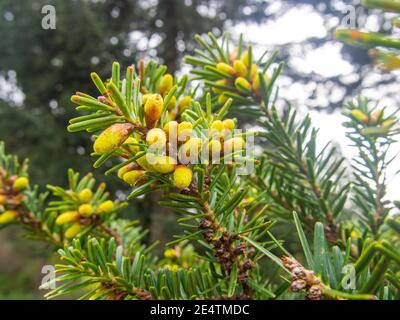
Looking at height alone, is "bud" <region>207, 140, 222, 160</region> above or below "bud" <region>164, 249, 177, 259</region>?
above

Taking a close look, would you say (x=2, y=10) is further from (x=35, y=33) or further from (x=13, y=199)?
(x=13, y=199)

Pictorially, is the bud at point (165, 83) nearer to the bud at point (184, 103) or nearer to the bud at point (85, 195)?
the bud at point (184, 103)

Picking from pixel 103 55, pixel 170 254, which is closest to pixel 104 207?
pixel 170 254

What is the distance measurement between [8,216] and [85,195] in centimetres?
13

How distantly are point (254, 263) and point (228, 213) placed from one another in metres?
0.06

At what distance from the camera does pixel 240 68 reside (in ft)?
1.61

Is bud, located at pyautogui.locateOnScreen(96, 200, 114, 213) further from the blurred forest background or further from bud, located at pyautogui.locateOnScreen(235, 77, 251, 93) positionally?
the blurred forest background

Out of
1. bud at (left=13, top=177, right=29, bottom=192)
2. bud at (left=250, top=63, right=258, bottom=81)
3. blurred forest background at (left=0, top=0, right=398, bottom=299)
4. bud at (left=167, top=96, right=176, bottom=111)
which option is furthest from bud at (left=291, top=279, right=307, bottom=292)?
blurred forest background at (left=0, top=0, right=398, bottom=299)

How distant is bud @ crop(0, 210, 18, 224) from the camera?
1.76ft

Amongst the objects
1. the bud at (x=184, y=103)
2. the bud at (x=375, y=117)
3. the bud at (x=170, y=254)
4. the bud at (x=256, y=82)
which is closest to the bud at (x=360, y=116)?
the bud at (x=375, y=117)

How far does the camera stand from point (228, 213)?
0.34m

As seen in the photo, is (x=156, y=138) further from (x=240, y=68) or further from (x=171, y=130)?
(x=240, y=68)

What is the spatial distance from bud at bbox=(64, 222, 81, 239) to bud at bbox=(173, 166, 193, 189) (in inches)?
9.9
